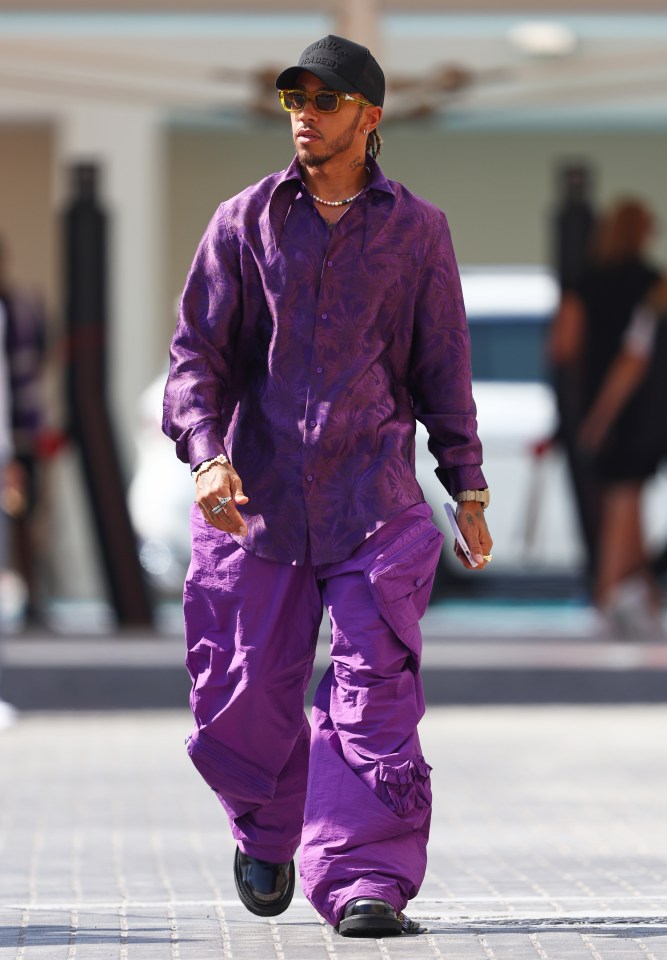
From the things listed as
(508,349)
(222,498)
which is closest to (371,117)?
(222,498)

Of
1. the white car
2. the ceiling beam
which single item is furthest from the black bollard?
the white car

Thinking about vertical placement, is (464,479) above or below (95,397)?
above

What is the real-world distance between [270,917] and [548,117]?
12383mm

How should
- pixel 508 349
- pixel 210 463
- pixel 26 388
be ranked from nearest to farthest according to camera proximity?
pixel 210 463 → pixel 26 388 → pixel 508 349

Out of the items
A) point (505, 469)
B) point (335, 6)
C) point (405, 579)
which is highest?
point (335, 6)

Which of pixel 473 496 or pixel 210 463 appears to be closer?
pixel 210 463

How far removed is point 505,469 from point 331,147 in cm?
855

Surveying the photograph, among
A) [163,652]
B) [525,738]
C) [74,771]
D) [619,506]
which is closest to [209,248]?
[74,771]

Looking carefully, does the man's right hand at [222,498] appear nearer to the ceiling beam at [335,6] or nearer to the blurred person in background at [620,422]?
the ceiling beam at [335,6]

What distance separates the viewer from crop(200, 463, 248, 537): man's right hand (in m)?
5.02

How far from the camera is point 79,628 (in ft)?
39.4

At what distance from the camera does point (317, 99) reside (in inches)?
202

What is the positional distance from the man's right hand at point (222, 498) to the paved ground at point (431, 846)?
2.81ft

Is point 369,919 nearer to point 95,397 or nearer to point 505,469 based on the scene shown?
point 95,397
